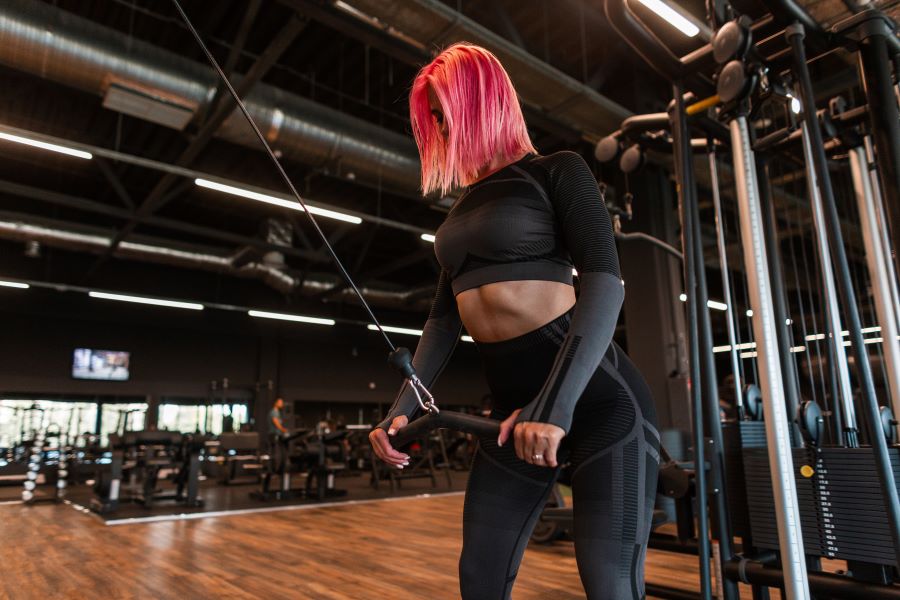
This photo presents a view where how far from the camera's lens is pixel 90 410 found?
11.5 m

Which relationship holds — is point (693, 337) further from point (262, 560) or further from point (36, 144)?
point (36, 144)

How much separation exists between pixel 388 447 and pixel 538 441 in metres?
0.38

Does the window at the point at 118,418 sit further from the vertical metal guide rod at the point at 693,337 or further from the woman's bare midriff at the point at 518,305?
the woman's bare midriff at the point at 518,305

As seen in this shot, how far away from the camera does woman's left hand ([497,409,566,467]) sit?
0.80 metres

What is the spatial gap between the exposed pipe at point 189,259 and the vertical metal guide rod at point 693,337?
905 centimetres

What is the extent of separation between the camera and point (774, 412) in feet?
4.52

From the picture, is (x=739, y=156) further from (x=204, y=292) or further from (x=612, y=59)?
(x=204, y=292)

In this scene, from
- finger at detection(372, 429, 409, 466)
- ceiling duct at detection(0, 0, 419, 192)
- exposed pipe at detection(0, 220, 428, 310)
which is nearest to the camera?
finger at detection(372, 429, 409, 466)

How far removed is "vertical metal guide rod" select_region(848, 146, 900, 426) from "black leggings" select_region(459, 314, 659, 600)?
1.03 metres

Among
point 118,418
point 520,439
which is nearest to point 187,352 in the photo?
point 118,418

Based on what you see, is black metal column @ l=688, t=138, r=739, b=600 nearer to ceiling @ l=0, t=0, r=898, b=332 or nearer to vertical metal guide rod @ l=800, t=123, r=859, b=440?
vertical metal guide rod @ l=800, t=123, r=859, b=440

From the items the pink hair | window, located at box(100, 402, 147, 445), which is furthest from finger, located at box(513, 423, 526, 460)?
window, located at box(100, 402, 147, 445)

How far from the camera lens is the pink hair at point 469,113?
42.9 inches

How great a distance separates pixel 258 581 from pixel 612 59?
5.61 meters
